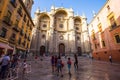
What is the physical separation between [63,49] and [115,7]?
79.6 ft

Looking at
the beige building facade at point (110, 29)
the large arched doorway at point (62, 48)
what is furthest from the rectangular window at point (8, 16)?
the large arched doorway at point (62, 48)

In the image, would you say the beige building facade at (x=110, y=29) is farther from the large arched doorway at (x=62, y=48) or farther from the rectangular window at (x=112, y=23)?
the large arched doorway at (x=62, y=48)

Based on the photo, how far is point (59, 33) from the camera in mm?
36781

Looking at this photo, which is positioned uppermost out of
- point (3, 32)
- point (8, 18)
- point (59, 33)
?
point (59, 33)

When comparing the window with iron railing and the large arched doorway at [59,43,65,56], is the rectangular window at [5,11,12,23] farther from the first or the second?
the large arched doorway at [59,43,65,56]

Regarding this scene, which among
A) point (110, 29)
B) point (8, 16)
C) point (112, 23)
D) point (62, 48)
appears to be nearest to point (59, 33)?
point (62, 48)

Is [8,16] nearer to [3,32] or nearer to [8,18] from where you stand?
[8,18]

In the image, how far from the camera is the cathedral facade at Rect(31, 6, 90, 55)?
33.5 meters

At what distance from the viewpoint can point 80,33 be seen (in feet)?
126

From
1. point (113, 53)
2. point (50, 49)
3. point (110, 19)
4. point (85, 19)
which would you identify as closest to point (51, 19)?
point (50, 49)

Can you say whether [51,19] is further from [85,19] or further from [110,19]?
[110,19]

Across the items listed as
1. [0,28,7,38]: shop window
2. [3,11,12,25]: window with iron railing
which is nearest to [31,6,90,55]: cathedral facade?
[0,28,7,38]: shop window

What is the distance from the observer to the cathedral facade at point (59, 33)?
33497mm

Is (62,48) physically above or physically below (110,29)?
below
